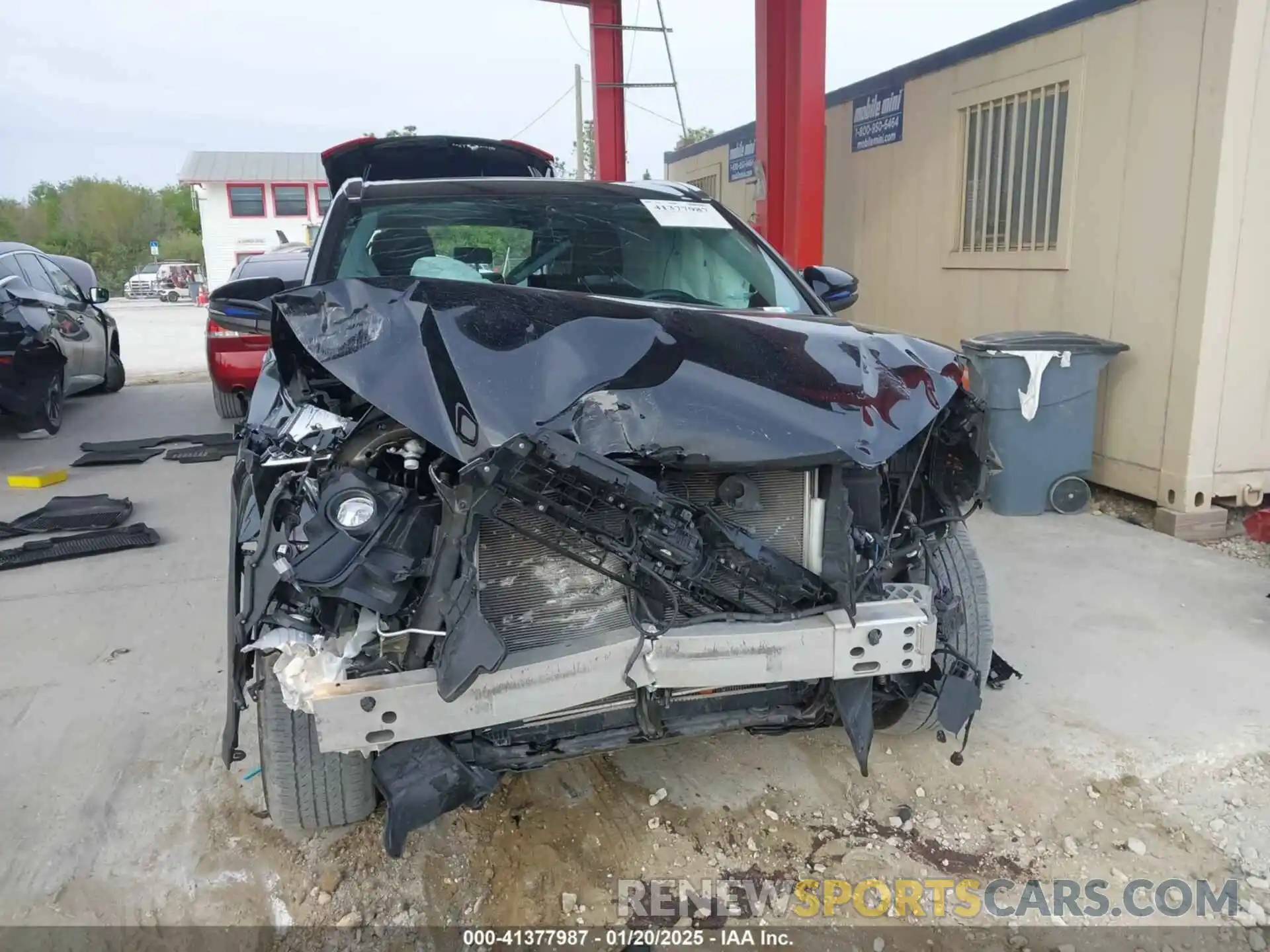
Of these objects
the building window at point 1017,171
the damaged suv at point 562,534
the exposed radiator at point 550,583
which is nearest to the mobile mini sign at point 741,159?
the building window at point 1017,171

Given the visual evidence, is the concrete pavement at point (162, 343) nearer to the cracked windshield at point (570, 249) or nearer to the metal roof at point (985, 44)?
the metal roof at point (985, 44)

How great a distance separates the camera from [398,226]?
3.49 m

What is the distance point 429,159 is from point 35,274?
5034 millimetres

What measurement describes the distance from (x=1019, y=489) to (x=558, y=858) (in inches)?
154

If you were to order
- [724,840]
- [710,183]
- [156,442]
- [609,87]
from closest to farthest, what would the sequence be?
1. [724,840]
2. [156,442]
3. [609,87]
4. [710,183]

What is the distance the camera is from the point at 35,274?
882 cm

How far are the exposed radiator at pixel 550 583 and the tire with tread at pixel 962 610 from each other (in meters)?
0.84

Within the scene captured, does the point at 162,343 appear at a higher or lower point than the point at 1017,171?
lower

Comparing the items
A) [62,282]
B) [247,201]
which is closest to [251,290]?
[62,282]

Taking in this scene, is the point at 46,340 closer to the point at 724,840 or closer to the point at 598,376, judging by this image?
the point at 598,376

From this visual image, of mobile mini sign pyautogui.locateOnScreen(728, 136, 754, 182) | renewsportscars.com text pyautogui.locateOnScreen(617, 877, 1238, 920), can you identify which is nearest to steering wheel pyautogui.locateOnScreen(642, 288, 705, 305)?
renewsportscars.com text pyautogui.locateOnScreen(617, 877, 1238, 920)

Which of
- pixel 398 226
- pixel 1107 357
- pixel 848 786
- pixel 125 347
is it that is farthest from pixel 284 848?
pixel 125 347

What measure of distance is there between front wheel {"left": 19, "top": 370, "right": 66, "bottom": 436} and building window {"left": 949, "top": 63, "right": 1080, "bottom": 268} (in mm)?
7362

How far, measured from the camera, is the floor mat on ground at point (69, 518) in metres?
5.52
